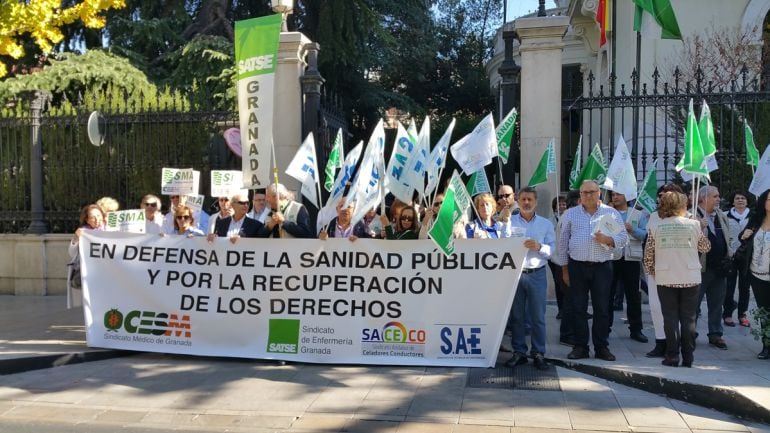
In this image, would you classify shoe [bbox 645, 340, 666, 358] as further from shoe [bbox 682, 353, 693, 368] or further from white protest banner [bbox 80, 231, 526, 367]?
white protest banner [bbox 80, 231, 526, 367]

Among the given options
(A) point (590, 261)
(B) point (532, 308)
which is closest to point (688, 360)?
(A) point (590, 261)

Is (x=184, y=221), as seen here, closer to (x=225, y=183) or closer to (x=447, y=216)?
(x=225, y=183)

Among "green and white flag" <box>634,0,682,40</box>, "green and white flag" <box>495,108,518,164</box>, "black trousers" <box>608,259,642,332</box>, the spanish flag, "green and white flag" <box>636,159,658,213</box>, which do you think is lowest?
"black trousers" <box>608,259,642,332</box>

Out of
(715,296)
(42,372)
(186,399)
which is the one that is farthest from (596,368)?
(42,372)

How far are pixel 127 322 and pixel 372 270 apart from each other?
2789 mm

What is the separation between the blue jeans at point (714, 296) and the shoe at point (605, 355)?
1.41m

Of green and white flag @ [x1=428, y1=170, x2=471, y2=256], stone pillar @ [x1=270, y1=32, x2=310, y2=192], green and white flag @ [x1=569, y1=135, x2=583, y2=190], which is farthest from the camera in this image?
stone pillar @ [x1=270, y1=32, x2=310, y2=192]

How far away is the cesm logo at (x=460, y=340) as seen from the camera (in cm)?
657

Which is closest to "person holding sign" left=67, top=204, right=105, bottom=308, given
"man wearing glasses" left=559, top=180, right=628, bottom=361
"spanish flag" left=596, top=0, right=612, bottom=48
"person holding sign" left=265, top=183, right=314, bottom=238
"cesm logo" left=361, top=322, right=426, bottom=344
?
"person holding sign" left=265, top=183, right=314, bottom=238

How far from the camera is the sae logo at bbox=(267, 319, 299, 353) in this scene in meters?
6.83

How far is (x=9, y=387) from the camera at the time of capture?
6297 mm

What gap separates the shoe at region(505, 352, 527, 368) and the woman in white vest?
51.6 inches

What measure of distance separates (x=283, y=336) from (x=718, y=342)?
15.1 ft

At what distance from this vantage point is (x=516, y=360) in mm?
6652
